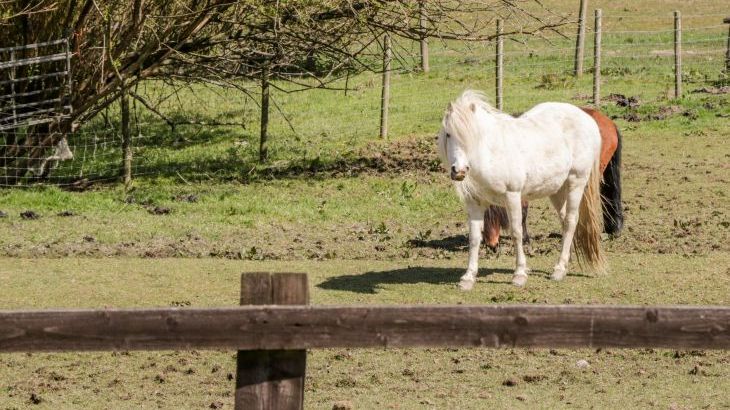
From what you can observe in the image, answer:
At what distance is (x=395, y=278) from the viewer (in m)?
11.1

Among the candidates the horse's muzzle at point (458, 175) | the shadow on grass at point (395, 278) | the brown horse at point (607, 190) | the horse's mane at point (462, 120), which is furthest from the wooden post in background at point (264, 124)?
the horse's muzzle at point (458, 175)

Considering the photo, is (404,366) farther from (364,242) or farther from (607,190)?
(364,242)

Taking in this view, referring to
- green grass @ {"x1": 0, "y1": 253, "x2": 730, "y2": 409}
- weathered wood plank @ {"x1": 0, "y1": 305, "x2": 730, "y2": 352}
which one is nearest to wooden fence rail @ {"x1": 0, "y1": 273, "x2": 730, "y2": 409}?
weathered wood plank @ {"x1": 0, "y1": 305, "x2": 730, "y2": 352}

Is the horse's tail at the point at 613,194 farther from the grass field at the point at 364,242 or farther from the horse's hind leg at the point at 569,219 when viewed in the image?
the horse's hind leg at the point at 569,219

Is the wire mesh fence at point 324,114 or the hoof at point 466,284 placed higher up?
the wire mesh fence at point 324,114

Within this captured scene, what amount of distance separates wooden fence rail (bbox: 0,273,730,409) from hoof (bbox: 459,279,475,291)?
5.63 m

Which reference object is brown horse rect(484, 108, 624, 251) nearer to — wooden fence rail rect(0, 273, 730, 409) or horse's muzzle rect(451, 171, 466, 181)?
horse's muzzle rect(451, 171, 466, 181)

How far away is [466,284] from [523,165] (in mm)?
1142

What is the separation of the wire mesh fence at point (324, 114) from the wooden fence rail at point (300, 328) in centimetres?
1023

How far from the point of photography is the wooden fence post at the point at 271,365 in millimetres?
4789

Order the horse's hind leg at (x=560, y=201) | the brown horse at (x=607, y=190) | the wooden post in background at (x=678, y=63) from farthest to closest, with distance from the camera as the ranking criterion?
the wooden post in background at (x=678, y=63), the brown horse at (x=607, y=190), the horse's hind leg at (x=560, y=201)

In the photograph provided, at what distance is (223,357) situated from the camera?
340 inches

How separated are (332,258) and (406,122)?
8382 mm

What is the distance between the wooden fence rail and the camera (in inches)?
187
